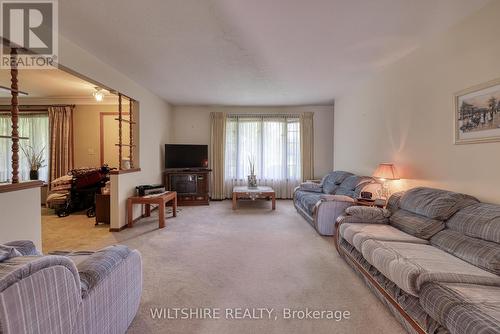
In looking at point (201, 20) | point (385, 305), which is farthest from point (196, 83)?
point (385, 305)

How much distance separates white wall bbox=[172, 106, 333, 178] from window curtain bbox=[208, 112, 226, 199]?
0.66ft

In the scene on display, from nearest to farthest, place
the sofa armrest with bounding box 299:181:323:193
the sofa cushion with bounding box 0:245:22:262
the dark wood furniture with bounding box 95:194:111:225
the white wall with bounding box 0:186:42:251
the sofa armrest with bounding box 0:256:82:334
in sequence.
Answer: the sofa armrest with bounding box 0:256:82:334 < the sofa cushion with bounding box 0:245:22:262 < the white wall with bounding box 0:186:42:251 < the dark wood furniture with bounding box 95:194:111:225 < the sofa armrest with bounding box 299:181:323:193

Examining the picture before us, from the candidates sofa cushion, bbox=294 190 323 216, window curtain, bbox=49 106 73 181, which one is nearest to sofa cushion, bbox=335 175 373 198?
sofa cushion, bbox=294 190 323 216

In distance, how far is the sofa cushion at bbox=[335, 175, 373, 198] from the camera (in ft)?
12.8

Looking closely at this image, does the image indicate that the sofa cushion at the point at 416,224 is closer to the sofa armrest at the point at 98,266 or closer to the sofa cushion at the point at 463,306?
the sofa cushion at the point at 463,306

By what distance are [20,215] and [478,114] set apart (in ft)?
14.3

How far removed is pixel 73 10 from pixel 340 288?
356 cm

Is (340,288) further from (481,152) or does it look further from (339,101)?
(339,101)

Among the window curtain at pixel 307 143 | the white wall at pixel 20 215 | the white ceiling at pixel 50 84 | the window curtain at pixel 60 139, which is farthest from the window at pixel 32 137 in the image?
the window curtain at pixel 307 143

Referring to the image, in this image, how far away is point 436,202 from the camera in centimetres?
236

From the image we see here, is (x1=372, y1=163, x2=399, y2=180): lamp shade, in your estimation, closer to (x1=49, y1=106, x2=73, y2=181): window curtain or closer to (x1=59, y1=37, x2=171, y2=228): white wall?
(x1=59, y1=37, x2=171, y2=228): white wall

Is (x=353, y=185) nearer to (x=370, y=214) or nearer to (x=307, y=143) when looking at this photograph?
(x=370, y=214)

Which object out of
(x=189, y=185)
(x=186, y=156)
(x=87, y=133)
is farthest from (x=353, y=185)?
(x=87, y=133)

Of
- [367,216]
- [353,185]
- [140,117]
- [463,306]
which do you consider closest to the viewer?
[463,306]
